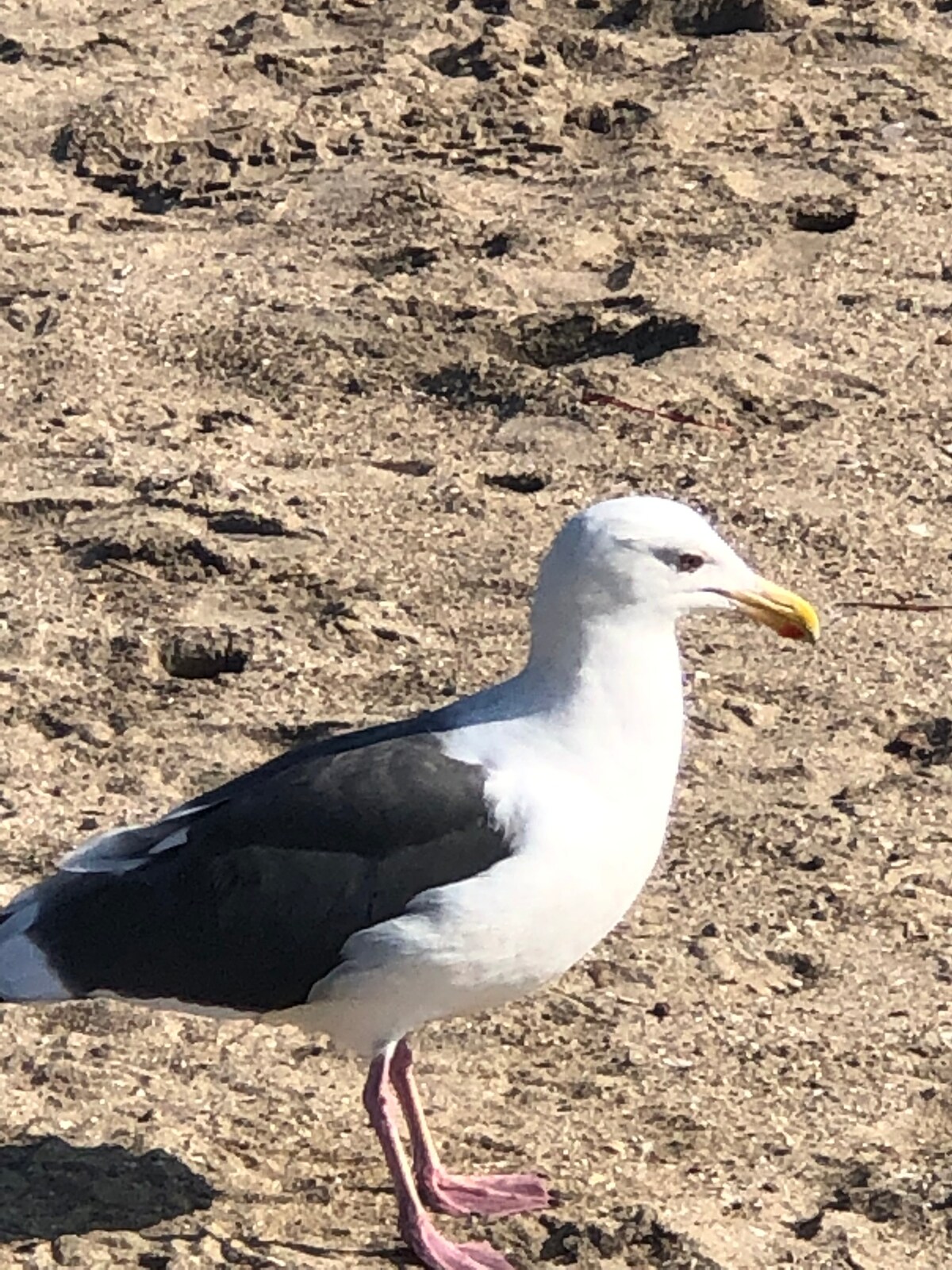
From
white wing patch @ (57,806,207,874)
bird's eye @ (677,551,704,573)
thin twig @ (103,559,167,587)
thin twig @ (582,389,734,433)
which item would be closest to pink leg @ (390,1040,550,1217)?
white wing patch @ (57,806,207,874)

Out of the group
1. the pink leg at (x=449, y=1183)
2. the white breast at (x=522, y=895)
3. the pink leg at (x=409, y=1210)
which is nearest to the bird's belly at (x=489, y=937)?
the white breast at (x=522, y=895)

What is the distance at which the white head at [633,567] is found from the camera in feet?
13.1

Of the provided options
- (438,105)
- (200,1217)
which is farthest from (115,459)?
(200,1217)

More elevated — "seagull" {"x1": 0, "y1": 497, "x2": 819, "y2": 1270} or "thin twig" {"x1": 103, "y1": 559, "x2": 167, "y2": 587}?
"seagull" {"x1": 0, "y1": 497, "x2": 819, "y2": 1270}

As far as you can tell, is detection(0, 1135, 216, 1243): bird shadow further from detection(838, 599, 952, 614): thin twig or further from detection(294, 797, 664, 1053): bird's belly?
detection(838, 599, 952, 614): thin twig

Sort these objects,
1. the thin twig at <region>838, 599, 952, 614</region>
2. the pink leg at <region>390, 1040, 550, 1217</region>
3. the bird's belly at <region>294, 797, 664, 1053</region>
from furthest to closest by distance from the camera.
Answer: the thin twig at <region>838, 599, 952, 614</region>, the pink leg at <region>390, 1040, 550, 1217</region>, the bird's belly at <region>294, 797, 664, 1053</region>

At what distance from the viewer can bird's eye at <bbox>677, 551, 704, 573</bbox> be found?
4031mm

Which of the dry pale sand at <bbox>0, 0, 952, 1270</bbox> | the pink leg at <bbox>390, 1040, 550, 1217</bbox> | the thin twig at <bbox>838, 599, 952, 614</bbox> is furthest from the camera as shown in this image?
the thin twig at <bbox>838, 599, 952, 614</bbox>

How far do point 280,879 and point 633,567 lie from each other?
2.31 ft

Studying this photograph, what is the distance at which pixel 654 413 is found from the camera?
21.6 ft

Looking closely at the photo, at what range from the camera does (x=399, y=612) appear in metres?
5.80

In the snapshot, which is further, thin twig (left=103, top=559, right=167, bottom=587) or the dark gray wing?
thin twig (left=103, top=559, right=167, bottom=587)

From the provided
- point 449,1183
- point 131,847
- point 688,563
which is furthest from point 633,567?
point 449,1183

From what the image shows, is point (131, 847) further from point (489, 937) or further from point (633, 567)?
point (633, 567)
